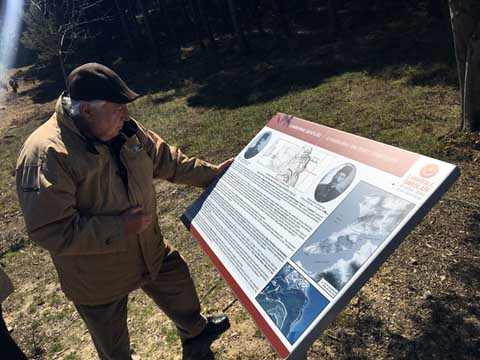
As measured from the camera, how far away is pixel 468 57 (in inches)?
215

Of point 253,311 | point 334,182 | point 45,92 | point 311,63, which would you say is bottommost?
point 45,92

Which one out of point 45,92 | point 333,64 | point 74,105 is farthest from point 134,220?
point 45,92

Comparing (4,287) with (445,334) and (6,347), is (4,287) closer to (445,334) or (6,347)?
(6,347)

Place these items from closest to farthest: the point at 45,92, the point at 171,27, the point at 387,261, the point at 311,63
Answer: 1. the point at 387,261
2. the point at 311,63
3. the point at 171,27
4. the point at 45,92

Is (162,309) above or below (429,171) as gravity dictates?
below

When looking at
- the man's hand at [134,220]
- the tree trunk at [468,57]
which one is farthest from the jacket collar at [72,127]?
the tree trunk at [468,57]

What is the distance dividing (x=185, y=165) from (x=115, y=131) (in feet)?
2.89

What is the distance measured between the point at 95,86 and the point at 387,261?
307 cm

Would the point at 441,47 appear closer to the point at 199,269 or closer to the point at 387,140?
the point at 387,140

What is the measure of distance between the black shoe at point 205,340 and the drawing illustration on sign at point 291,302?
1642mm

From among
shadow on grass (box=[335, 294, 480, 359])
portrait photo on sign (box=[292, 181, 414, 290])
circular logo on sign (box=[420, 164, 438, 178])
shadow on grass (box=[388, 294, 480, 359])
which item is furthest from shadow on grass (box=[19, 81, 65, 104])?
circular logo on sign (box=[420, 164, 438, 178])

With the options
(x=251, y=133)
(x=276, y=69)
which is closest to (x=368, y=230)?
(x=251, y=133)

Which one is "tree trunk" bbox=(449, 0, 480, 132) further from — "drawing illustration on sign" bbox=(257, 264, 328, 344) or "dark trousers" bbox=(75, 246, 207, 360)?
"drawing illustration on sign" bbox=(257, 264, 328, 344)

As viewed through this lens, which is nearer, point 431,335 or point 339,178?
point 339,178
